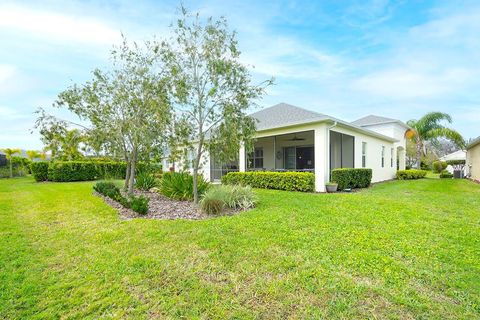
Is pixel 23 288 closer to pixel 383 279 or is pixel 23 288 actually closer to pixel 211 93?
pixel 383 279

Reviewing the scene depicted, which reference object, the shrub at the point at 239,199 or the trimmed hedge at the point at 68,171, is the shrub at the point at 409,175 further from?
the trimmed hedge at the point at 68,171

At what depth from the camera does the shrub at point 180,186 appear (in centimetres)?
873

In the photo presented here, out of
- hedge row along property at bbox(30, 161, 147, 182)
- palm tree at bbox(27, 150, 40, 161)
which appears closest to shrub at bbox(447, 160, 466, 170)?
A: hedge row along property at bbox(30, 161, 147, 182)

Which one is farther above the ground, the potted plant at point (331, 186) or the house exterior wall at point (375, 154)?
the house exterior wall at point (375, 154)

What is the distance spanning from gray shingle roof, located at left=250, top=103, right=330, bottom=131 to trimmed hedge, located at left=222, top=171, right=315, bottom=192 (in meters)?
2.44

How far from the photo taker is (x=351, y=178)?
40.0 ft

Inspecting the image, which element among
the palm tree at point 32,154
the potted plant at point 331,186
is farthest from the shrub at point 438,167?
the palm tree at point 32,154

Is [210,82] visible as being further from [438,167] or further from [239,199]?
[438,167]

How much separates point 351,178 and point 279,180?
375 cm

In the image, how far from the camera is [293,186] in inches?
438

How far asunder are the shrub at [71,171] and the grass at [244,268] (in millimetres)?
13205

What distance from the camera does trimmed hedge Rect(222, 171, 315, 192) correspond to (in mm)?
10804

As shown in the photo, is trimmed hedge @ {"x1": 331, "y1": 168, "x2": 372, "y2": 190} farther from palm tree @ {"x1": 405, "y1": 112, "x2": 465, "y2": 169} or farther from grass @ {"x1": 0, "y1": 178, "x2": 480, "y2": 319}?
palm tree @ {"x1": 405, "y1": 112, "x2": 465, "y2": 169}

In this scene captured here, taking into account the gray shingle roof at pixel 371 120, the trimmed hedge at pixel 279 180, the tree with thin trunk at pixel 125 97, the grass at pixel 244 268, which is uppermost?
the gray shingle roof at pixel 371 120
